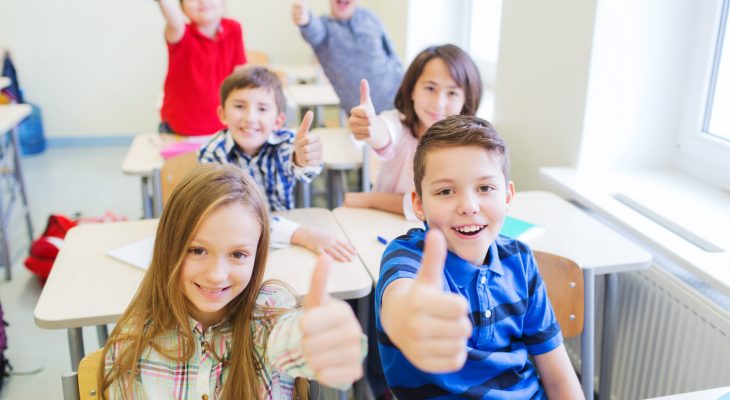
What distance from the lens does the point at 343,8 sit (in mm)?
3074

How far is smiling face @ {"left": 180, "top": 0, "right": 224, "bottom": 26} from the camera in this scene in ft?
9.50

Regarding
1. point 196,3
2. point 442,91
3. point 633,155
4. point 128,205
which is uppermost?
point 196,3

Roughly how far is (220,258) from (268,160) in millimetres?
1008

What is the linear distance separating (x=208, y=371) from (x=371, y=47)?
2.25m

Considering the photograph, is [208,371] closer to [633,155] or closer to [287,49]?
[633,155]

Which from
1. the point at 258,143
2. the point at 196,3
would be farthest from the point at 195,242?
the point at 196,3

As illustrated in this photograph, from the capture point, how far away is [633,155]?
2.22 m

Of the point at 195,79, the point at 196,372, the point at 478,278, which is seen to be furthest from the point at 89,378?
the point at 195,79

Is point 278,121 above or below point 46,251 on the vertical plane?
above

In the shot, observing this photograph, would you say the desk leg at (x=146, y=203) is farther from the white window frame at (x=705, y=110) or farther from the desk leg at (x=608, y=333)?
the white window frame at (x=705, y=110)

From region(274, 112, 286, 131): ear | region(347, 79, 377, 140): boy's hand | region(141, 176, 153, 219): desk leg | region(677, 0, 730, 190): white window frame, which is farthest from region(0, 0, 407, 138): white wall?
region(347, 79, 377, 140): boy's hand

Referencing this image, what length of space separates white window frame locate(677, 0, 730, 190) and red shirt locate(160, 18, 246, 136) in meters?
2.03

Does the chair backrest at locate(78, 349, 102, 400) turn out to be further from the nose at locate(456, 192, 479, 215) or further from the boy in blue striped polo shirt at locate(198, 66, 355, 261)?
the boy in blue striped polo shirt at locate(198, 66, 355, 261)

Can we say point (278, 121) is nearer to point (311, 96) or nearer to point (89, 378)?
point (89, 378)
